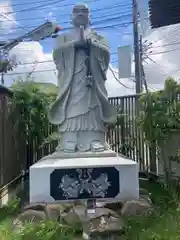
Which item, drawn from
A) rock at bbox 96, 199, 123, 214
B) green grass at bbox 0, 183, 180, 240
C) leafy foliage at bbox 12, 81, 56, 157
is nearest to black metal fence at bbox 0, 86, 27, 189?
leafy foliage at bbox 12, 81, 56, 157

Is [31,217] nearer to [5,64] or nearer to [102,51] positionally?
[102,51]

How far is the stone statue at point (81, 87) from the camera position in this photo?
185 inches

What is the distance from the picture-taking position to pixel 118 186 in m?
3.96

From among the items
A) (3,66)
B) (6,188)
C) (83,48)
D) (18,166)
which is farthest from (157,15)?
(3,66)

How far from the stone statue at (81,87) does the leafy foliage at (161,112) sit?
0.76 metres

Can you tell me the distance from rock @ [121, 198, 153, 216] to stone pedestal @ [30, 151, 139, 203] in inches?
5.4

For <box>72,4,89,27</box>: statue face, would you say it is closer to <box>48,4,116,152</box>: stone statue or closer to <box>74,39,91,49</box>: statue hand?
<box>48,4,116,152</box>: stone statue

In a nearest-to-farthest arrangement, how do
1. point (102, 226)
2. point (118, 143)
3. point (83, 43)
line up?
point (102, 226), point (83, 43), point (118, 143)

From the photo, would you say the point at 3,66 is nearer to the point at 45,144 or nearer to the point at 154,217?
the point at 45,144

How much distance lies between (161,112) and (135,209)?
191 centimetres

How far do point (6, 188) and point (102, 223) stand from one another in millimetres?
2508

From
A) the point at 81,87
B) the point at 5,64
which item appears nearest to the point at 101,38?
the point at 81,87

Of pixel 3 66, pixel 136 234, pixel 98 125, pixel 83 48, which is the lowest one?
pixel 136 234

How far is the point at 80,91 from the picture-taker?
4.79m
